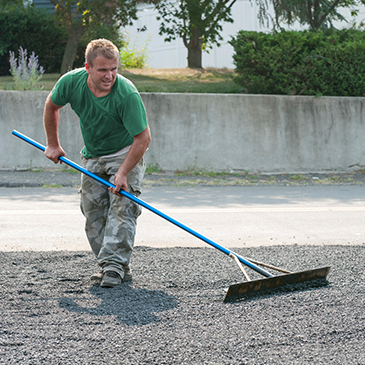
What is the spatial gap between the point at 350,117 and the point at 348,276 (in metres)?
6.81

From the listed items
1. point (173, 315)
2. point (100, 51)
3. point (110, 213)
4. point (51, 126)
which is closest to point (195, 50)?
point (51, 126)

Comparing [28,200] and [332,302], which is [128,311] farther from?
[28,200]

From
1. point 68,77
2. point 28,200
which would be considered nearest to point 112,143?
point 68,77

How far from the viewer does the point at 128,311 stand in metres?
3.38

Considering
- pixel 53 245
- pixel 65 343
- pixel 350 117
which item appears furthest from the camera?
pixel 350 117

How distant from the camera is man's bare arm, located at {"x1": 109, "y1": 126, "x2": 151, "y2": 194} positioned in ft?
12.1

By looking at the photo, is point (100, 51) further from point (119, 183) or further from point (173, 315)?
point (173, 315)

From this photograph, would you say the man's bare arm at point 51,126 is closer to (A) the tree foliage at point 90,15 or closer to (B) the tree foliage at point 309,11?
(A) the tree foliage at point 90,15

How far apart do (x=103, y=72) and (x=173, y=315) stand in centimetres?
167

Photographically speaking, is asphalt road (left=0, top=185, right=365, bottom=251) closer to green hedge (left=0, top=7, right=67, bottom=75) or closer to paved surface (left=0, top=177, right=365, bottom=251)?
paved surface (left=0, top=177, right=365, bottom=251)

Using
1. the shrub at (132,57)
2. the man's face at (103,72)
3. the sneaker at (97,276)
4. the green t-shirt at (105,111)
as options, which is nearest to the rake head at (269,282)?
the sneaker at (97,276)

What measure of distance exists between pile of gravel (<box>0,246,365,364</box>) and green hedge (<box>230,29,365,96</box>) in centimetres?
644

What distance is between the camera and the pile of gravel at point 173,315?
9.10 feet

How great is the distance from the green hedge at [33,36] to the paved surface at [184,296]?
8.99 metres
